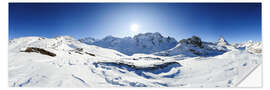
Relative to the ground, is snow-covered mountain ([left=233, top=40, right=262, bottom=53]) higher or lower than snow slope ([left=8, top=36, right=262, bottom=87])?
higher

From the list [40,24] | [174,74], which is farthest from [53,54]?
[174,74]

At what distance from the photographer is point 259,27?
182 inches

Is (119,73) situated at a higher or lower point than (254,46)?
lower

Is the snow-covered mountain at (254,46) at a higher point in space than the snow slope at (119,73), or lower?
higher

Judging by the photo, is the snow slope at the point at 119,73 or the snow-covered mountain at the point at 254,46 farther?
the snow-covered mountain at the point at 254,46

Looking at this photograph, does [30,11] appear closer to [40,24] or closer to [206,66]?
[40,24]

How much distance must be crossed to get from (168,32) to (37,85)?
15.8 ft

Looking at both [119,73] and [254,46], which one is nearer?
[119,73]

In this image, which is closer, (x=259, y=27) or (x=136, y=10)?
(x=259, y=27)

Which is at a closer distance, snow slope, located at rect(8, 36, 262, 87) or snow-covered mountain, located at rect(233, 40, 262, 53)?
snow slope, located at rect(8, 36, 262, 87)
